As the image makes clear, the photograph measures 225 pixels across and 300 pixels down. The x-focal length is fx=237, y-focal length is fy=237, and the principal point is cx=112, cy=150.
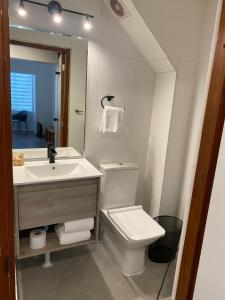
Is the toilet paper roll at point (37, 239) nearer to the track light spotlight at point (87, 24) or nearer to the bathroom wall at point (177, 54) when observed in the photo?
the bathroom wall at point (177, 54)

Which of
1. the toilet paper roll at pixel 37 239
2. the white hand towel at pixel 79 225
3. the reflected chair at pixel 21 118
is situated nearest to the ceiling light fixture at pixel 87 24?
the reflected chair at pixel 21 118

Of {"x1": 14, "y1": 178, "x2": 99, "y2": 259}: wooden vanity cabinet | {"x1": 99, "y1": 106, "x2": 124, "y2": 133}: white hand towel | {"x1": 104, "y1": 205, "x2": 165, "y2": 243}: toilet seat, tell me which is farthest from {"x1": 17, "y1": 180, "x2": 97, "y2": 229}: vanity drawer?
{"x1": 99, "y1": 106, "x2": 124, "y2": 133}: white hand towel

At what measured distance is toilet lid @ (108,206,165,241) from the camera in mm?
1997

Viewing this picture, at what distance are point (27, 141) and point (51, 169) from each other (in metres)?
0.39

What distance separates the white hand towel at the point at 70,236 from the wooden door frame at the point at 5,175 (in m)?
1.21

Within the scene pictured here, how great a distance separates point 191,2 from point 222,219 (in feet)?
7.25

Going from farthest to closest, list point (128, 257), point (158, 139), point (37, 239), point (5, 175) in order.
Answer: point (158, 139) < point (128, 257) < point (37, 239) < point (5, 175)

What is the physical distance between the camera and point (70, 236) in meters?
1.99

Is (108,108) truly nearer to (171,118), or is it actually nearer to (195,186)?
(171,118)

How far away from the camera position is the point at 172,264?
92.4 inches

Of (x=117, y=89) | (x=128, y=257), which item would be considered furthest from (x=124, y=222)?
(x=117, y=89)

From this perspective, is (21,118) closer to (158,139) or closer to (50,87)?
(50,87)

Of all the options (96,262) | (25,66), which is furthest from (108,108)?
(96,262)

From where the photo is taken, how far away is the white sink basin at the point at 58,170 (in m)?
1.87
